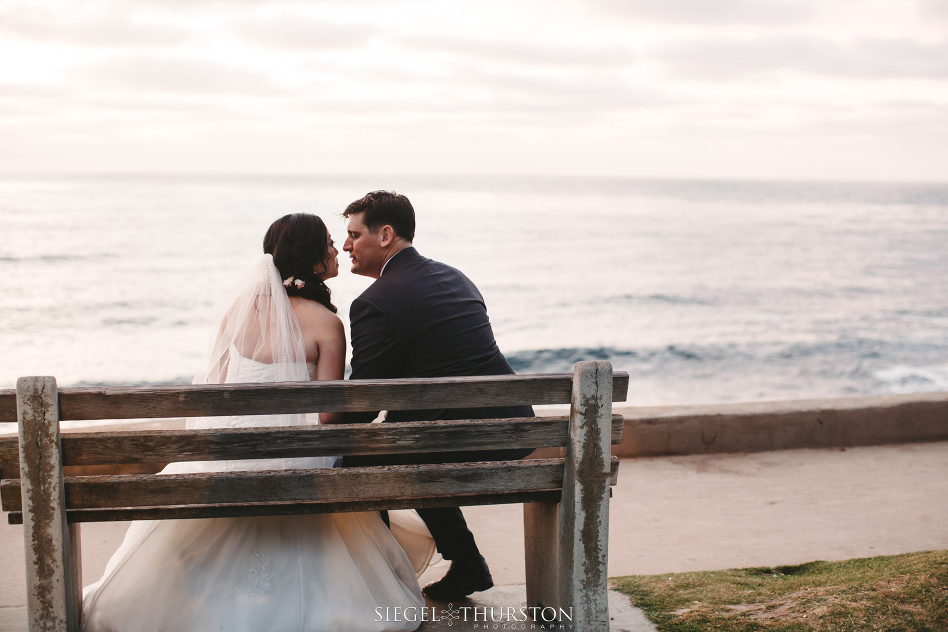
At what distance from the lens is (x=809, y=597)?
9.66 ft

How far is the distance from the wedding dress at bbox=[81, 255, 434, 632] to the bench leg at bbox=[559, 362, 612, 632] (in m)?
0.67

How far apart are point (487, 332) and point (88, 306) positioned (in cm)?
2247


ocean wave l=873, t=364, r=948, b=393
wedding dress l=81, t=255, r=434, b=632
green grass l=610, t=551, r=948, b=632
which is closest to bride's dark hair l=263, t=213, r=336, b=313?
wedding dress l=81, t=255, r=434, b=632

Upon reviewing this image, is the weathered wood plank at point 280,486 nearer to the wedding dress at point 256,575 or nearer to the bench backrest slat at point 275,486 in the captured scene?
the bench backrest slat at point 275,486

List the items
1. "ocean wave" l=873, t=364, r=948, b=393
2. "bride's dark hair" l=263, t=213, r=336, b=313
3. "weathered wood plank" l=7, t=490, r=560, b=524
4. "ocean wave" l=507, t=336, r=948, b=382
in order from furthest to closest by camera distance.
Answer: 1. "ocean wave" l=507, t=336, r=948, b=382
2. "ocean wave" l=873, t=364, r=948, b=393
3. "bride's dark hair" l=263, t=213, r=336, b=313
4. "weathered wood plank" l=7, t=490, r=560, b=524

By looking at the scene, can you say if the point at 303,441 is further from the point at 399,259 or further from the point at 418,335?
the point at 399,259

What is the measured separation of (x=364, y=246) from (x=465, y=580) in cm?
147

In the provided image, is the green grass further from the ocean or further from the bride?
the ocean

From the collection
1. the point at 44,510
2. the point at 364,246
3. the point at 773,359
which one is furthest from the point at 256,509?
the point at 773,359

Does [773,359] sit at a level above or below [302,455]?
below

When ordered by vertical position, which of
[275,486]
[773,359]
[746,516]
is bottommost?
[773,359]

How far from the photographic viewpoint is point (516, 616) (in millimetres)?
2971

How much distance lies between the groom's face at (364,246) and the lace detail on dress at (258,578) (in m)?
1.23

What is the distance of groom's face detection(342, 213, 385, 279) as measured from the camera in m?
3.40
